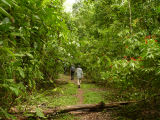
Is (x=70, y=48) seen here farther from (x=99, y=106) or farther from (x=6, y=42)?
(x=99, y=106)

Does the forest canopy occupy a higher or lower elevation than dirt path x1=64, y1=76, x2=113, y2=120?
higher

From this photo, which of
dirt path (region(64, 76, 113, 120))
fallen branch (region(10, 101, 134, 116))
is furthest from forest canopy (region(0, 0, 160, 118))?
dirt path (region(64, 76, 113, 120))

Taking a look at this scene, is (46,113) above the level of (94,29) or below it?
below

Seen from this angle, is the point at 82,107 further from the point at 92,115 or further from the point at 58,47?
the point at 58,47

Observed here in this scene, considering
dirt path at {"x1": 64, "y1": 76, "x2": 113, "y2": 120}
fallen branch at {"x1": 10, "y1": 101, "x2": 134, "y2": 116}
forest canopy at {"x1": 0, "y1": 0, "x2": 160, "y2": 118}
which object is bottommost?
dirt path at {"x1": 64, "y1": 76, "x2": 113, "y2": 120}

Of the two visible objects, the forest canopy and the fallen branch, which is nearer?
the forest canopy

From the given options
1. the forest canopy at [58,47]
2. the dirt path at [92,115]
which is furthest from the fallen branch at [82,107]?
the forest canopy at [58,47]

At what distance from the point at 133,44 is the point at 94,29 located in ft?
23.9

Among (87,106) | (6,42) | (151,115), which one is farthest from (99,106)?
(6,42)

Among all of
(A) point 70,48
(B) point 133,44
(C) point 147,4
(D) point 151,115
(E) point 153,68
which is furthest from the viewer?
(C) point 147,4

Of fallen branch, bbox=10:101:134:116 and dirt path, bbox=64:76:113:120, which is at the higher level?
fallen branch, bbox=10:101:134:116

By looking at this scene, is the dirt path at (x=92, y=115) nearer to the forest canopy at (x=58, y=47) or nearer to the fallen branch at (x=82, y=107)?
the fallen branch at (x=82, y=107)

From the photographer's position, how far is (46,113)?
3879mm

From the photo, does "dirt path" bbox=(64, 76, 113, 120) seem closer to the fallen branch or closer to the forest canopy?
the fallen branch
